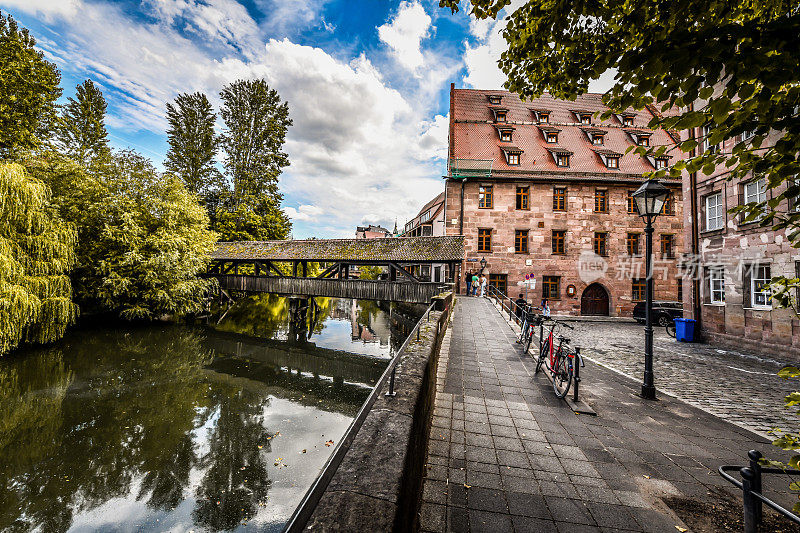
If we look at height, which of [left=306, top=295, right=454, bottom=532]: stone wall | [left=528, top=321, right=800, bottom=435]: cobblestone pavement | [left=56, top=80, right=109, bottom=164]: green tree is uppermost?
[left=56, top=80, right=109, bottom=164]: green tree

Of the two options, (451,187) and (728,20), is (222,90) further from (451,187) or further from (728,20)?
(728,20)

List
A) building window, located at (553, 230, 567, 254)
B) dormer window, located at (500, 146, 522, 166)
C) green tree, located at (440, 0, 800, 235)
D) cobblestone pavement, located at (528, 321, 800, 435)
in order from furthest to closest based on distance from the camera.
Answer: dormer window, located at (500, 146, 522, 166), building window, located at (553, 230, 567, 254), cobblestone pavement, located at (528, 321, 800, 435), green tree, located at (440, 0, 800, 235)

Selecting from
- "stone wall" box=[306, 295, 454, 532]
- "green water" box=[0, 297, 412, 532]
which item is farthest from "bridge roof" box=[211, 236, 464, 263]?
"stone wall" box=[306, 295, 454, 532]

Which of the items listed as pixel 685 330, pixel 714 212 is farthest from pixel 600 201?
pixel 685 330

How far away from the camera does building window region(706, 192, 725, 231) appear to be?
10977mm

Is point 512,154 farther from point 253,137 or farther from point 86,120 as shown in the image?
point 86,120

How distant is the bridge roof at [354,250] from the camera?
579 inches

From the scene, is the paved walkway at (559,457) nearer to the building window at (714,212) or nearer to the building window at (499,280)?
the building window at (714,212)

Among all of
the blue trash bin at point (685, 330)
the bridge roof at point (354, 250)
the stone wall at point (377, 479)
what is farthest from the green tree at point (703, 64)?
the blue trash bin at point (685, 330)

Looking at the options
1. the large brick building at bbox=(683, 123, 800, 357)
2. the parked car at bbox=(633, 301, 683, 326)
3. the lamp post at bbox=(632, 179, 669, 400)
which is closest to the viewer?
the lamp post at bbox=(632, 179, 669, 400)

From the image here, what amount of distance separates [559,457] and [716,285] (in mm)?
12415

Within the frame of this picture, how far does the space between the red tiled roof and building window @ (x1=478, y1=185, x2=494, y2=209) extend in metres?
1.27

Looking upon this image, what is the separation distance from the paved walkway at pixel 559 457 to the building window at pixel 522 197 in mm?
15403

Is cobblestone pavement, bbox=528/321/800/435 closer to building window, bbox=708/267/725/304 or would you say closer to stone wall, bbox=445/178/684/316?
building window, bbox=708/267/725/304
